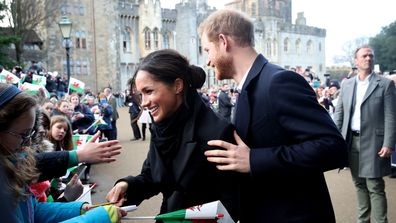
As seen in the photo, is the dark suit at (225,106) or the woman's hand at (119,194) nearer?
the woman's hand at (119,194)

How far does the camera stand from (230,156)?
1.77 metres

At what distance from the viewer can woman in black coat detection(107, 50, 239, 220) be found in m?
1.90

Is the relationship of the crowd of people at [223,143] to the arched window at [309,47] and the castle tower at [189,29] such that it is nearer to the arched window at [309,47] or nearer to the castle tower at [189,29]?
the castle tower at [189,29]

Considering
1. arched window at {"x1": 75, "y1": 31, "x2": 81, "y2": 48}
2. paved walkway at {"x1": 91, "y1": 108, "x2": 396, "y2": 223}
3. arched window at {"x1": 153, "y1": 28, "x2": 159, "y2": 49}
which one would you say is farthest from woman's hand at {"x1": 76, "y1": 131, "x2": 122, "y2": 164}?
arched window at {"x1": 153, "y1": 28, "x2": 159, "y2": 49}

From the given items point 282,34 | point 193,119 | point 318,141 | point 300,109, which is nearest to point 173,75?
point 193,119

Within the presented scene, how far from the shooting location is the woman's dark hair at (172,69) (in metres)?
2.00

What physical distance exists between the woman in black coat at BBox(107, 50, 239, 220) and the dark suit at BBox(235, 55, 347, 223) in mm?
123

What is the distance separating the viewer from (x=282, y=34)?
203ft

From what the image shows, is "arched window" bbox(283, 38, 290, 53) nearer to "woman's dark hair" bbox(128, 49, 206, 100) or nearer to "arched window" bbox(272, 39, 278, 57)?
"arched window" bbox(272, 39, 278, 57)

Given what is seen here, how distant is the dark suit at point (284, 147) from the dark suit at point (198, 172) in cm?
12

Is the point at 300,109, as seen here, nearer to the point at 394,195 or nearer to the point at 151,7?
the point at 394,195

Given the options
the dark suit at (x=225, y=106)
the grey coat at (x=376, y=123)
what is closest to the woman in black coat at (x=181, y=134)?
the grey coat at (x=376, y=123)

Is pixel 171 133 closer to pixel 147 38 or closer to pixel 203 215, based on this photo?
pixel 203 215

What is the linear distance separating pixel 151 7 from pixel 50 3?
53.7ft
